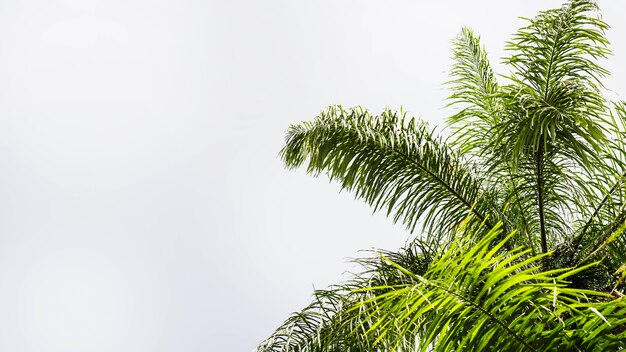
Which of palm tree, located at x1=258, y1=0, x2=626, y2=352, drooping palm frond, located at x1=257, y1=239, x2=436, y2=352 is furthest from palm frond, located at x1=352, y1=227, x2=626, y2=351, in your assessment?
drooping palm frond, located at x1=257, y1=239, x2=436, y2=352

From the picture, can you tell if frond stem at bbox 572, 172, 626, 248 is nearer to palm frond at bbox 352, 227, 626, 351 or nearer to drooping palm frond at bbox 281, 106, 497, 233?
drooping palm frond at bbox 281, 106, 497, 233

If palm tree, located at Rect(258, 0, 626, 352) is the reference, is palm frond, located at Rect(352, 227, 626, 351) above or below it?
below

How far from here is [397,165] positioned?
691 centimetres

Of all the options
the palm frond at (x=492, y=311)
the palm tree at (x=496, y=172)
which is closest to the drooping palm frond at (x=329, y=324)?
the palm tree at (x=496, y=172)

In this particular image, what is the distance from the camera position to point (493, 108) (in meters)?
7.55

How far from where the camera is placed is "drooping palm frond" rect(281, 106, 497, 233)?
682 cm

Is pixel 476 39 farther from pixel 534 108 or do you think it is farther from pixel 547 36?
pixel 534 108

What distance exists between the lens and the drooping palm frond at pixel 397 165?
682cm

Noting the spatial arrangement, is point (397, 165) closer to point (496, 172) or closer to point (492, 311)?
point (496, 172)

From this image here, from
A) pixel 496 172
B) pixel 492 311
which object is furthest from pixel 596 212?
pixel 492 311

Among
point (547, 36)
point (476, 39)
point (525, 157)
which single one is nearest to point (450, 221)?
point (525, 157)

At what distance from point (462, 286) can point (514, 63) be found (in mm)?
3748

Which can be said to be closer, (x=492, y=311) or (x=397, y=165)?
(x=492, y=311)

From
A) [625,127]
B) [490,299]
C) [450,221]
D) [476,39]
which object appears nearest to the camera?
[490,299]
